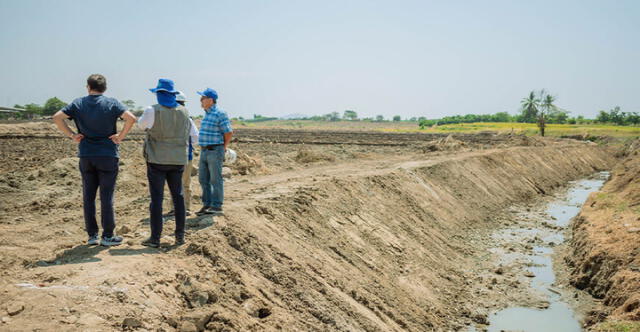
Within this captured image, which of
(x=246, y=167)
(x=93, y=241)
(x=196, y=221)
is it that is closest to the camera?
(x=93, y=241)

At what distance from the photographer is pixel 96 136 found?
5320 millimetres

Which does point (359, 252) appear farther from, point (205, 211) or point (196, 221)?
point (196, 221)

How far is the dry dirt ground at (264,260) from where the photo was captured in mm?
4371

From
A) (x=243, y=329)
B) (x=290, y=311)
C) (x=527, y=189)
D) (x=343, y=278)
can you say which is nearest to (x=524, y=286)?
(x=343, y=278)

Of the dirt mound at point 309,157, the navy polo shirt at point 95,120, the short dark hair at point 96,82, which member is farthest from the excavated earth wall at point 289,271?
the dirt mound at point 309,157

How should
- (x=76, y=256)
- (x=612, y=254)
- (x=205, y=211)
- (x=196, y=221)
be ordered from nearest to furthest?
(x=76, y=256) → (x=196, y=221) → (x=205, y=211) → (x=612, y=254)

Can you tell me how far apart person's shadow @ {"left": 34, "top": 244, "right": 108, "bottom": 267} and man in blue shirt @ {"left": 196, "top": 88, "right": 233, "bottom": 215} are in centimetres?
190

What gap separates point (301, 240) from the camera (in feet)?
25.7

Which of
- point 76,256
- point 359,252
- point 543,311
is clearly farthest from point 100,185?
point 543,311

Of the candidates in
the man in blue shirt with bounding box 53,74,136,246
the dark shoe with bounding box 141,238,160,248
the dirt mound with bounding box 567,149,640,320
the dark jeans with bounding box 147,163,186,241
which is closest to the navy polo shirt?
the man in blue shirt with bounding box 53,74,136,246

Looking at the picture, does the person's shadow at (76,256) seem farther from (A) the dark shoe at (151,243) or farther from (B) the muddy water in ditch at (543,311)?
(B) the muddy water in ditch at (543,311)

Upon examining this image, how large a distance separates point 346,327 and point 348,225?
148 inches

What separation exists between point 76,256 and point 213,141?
2.45m

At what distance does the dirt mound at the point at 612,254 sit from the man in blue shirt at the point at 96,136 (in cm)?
756
